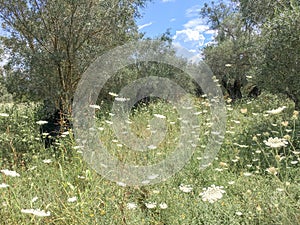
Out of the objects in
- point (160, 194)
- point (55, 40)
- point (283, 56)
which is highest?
point (55, 40)

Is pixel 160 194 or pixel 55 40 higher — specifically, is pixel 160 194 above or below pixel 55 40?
below

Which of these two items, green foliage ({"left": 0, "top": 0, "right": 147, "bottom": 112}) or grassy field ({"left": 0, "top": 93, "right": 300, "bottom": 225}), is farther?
green foliage ({"left": 0, "top": 0, "right": 147, "bottom": 112})

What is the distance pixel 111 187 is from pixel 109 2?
538cm

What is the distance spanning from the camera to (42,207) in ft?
10.4

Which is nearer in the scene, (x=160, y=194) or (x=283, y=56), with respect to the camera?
(x=160, y=194)

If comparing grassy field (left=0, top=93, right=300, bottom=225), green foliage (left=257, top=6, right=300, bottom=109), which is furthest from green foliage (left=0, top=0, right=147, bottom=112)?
green foliage (left=257, top=6, right=300, bottom=109)

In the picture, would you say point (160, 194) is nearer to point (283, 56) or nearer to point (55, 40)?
point (55, 40)

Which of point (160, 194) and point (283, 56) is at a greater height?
point (283, 56)

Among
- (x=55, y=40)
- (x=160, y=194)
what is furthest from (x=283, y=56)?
(x=55, y=40)

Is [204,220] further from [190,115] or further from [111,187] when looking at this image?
[190,115]

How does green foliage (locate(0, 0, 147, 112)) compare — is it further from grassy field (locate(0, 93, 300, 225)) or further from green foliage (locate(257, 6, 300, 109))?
green foliage (locate(257, 6, 300, 109))

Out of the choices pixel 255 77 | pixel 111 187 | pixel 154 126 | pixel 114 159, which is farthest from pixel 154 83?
pixel 111 187

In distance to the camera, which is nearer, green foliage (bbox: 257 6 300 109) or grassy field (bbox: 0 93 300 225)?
grassy field (bbox: 0 93 300 225)

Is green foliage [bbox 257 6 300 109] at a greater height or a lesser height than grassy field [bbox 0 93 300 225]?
greater
